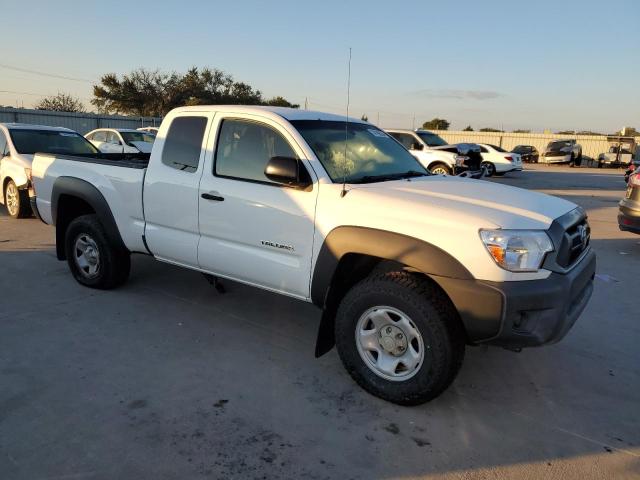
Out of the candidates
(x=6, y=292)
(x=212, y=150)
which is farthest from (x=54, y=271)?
(x=212, y=150)

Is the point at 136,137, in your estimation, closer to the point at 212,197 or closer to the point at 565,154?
the point at 212,197

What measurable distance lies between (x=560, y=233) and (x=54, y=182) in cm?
479

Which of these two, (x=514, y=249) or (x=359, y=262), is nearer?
(x=514, y=249)

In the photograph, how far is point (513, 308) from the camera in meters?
2.86

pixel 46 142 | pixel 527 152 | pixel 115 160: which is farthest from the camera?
pixel 527 152

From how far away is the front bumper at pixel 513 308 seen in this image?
287cm

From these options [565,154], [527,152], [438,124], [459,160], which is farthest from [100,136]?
[438,124]

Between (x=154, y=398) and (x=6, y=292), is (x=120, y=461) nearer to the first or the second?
(x=154, y=398)

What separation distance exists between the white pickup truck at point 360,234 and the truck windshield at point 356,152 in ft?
0.05

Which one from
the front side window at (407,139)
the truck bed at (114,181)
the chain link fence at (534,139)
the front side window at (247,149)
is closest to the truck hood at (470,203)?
the front side window at (247,149)

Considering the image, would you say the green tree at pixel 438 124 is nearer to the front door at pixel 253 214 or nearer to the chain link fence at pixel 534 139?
the chain link fence at pixel 534 139

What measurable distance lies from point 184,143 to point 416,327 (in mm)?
2540

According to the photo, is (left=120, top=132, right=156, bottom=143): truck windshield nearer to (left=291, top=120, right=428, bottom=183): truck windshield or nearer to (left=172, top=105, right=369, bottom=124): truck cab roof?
(left=172, top=105, right=369, bottom=124): truck cab roof

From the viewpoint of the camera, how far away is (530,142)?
41750mm
